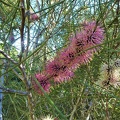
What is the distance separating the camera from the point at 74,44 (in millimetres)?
909

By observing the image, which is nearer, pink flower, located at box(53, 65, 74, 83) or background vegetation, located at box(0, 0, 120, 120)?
background vegetation, located at box(0, 0, 120, 120)

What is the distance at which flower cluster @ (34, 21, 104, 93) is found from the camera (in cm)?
89

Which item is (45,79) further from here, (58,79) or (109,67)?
(109,67)

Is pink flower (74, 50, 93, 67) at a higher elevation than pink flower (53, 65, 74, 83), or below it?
higher

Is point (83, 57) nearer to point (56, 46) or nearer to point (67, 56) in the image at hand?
point (67, 56)

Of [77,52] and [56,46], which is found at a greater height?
[77,52]

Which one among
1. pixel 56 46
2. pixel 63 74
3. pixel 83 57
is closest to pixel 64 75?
pixel 63 74

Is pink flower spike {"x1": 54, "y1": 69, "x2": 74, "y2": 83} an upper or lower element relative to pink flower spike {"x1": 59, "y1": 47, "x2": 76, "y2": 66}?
lower

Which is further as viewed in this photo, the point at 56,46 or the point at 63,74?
the point at 56,46

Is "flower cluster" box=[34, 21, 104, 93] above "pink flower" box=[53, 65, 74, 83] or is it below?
above

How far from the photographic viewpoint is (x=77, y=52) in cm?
92

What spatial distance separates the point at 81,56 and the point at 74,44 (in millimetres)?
38

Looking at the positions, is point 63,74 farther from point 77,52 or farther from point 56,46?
point 56,46

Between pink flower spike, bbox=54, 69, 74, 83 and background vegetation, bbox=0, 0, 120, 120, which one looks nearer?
background vegetation, bbox=0, 0, 120, 120
